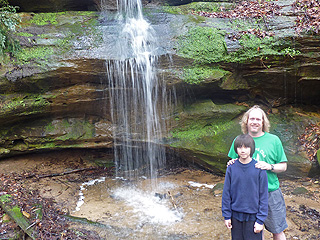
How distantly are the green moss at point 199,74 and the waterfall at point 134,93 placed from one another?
0.68 metres

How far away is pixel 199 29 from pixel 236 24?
1.06m

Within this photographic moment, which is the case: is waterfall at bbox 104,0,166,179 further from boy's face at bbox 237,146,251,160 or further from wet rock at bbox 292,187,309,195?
boy's face at bbox 237,146,251,160

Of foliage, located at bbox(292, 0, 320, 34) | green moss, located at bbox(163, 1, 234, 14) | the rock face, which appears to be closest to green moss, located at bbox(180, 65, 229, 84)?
the rock face

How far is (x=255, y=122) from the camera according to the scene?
272 cm

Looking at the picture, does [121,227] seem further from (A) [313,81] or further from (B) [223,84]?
(A) [313,81]

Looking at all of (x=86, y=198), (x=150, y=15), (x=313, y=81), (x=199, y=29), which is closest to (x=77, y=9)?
(x=150, y=15)

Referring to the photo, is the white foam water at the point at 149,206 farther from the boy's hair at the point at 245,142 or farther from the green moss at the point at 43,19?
the green moss at the point at 43,19

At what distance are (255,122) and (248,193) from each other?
30.5 inches

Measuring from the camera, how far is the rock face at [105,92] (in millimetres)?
6051

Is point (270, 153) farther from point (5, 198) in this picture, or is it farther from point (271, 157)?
point (5, 198)

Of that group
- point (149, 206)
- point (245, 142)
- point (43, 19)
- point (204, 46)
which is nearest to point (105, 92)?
point (43, 19)

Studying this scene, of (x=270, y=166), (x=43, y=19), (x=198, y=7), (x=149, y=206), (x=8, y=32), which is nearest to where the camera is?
(x=270, y=166)

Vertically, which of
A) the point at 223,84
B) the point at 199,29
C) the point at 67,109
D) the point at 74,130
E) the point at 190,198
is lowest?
the point at 190,198

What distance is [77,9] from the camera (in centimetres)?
809
